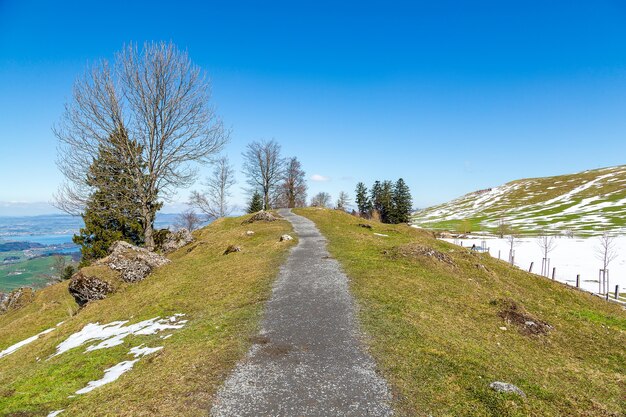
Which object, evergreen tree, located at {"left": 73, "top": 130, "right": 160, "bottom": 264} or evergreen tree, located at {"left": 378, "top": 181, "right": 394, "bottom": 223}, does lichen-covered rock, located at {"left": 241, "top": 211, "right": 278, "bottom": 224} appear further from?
evergreen tree, located at {"left": 378, "top": 181, "right": 394, "bottom": 223}

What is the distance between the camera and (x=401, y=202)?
9888 cm

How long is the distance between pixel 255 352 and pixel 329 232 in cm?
2358

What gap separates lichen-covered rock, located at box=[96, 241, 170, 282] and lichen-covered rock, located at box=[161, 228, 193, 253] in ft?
31.2

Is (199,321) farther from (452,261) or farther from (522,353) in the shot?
(452,261)

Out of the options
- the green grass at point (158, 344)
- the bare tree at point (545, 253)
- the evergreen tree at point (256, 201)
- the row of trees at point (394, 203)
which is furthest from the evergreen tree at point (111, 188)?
the row of trees at point (394, 203)

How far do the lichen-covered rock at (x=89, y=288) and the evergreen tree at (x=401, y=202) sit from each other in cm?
8803

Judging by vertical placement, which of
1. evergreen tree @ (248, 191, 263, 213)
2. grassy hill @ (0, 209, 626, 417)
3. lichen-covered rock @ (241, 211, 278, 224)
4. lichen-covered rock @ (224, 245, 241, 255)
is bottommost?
grassy hill @ (0, 209, 626, 417)

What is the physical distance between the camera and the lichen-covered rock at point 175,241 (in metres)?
32.5

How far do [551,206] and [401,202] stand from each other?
83.2m

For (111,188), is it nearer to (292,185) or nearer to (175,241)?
(175,241)

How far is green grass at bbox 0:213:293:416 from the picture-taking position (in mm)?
7133

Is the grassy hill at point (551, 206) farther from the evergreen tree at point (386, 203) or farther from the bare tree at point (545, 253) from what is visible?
the bare tree at point (545, 253)

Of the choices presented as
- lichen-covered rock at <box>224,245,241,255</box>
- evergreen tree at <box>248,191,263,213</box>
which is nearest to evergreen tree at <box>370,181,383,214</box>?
evergreen tree at <box>248,191,263,213</box>

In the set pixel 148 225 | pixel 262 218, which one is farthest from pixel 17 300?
pixel 262 218
